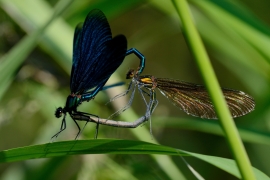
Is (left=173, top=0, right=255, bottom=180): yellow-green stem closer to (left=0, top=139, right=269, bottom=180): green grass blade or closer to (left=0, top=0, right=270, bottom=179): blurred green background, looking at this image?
(left=0, top=139, right=269, bottom=180): green grass blade

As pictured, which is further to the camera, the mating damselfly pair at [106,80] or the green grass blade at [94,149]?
the mating damselfly pair at [106,80]

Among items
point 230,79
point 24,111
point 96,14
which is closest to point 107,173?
point 24,111

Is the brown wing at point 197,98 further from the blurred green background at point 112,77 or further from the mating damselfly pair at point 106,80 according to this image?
the blurred green background at point 112,77

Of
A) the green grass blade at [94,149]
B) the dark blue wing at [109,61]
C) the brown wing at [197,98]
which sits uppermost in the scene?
the brown wing at [197,98]

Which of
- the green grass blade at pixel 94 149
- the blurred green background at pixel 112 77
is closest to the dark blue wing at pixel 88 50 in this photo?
the blurred green background at pixel 112 77

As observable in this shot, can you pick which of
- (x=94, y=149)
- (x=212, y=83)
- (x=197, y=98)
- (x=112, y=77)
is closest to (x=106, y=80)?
(x=197, y=98)

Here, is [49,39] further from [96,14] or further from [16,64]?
[16,64]

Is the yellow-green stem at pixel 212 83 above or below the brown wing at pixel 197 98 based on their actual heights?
below

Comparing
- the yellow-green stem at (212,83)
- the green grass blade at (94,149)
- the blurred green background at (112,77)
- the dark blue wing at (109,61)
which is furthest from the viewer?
the blurred green background at (112,77)
